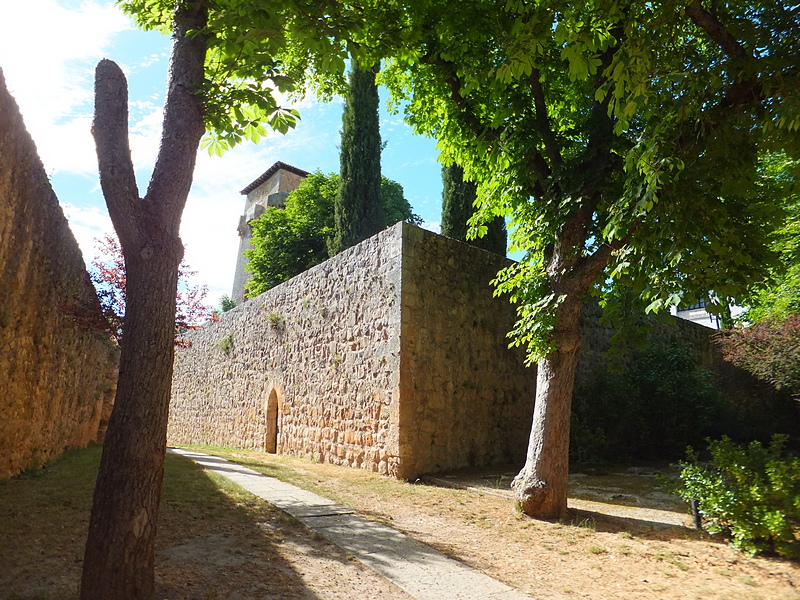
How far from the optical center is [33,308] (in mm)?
6539

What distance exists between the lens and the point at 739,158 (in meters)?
4.60

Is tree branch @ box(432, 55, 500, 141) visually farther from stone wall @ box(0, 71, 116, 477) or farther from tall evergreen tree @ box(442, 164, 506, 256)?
tall evergreen tree @ box(442, 164, 506, 256)

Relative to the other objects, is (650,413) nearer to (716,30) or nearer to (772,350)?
(772,350)

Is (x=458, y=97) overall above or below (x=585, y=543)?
above

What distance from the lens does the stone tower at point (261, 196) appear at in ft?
97.1

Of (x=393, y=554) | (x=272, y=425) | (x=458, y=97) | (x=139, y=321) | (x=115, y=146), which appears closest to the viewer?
(x=139, y=321)

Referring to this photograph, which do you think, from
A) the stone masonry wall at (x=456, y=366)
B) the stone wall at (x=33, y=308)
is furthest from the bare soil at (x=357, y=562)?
the stone masonry wall at (x=456, y=366)

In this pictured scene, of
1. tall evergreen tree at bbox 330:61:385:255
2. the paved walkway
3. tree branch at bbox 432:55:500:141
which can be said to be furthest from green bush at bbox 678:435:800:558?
tall evergreen tree at bbox 330:61:385:255

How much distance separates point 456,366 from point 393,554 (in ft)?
16.0

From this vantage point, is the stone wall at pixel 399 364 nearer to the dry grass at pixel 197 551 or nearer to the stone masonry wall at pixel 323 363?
the stone masonry wall at pixel 323 363

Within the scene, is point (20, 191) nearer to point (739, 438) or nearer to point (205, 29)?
point (205, 29)

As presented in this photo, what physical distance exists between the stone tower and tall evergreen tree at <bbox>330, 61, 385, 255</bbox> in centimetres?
978

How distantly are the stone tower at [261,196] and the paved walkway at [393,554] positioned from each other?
23626 millimetres

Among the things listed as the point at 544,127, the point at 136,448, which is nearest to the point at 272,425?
the point at 544,127
